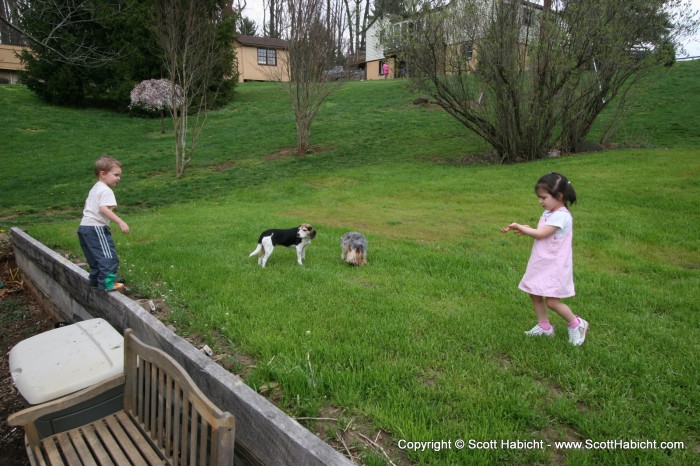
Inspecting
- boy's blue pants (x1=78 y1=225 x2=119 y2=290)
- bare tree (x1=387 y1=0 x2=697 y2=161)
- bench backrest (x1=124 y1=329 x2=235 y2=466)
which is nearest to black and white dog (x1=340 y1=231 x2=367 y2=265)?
boy's blue pants (x1=78 y1=225 x2=119 y2=290)

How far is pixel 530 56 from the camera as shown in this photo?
1440 cm

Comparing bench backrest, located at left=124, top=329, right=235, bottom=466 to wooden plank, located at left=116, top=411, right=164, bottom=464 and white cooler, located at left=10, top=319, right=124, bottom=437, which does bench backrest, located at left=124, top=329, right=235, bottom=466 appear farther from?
white cooler, located at left=10, top=319, right=124, bottom=437

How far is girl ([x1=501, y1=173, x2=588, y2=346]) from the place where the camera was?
379 centimetres

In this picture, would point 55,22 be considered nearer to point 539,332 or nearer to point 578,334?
point 539,332

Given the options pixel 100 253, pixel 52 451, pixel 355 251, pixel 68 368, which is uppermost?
pixel 100 253

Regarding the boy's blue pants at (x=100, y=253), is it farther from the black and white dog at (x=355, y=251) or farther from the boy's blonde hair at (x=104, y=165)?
the black and white dog at (x=355, y=251)

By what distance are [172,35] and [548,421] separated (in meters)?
15.9

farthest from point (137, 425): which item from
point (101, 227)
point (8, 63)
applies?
point (8, 63)

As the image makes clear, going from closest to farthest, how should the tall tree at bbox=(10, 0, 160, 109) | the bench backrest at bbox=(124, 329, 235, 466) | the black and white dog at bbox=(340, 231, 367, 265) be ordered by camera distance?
the bench backrest at bbox=(124, 329, 235, 466) → the black and white dog at bbox=(340, 231, 367, 265) → the tall tree at bbox=(10, 0, 160, 109)

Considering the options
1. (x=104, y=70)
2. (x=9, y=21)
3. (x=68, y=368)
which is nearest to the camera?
(x=68, y=368)

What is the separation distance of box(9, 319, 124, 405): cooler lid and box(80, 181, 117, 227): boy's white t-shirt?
4.08ft

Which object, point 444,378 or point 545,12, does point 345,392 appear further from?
point 545,12

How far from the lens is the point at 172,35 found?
14.7m

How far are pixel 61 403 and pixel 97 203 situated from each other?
2.41 meters
